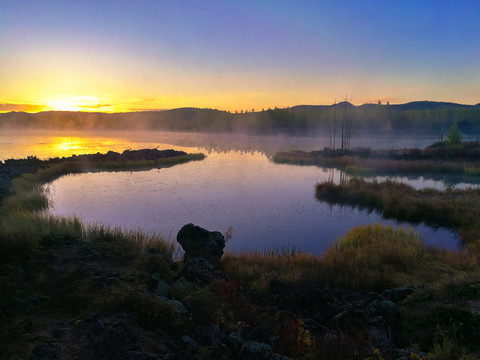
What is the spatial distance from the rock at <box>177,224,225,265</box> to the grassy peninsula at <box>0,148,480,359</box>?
501mm

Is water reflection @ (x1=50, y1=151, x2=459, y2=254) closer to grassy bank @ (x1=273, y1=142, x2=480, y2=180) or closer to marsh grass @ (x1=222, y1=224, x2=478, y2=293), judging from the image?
marsh grass @ (x1=222, y1=224, x2=478, y2=293)

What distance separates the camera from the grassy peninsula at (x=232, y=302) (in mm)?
4773

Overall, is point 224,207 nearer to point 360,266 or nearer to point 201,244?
point 201,244

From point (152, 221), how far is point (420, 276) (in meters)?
12.6

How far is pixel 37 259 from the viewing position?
7527 mm

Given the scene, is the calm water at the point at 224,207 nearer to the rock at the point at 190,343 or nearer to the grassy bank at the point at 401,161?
the grassy bank at the point at 401,161

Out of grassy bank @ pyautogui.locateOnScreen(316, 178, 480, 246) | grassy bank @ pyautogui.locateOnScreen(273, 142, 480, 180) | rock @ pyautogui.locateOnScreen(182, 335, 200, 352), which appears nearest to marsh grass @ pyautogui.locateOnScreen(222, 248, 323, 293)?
rock @ pyautogui.locateOnScreen(182, 335, 200, 352)

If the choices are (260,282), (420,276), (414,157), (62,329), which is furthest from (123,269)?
(414,157)

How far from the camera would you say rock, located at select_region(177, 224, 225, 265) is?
10.2 m

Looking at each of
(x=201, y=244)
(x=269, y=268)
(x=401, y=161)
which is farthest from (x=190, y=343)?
(x=401, y=161)

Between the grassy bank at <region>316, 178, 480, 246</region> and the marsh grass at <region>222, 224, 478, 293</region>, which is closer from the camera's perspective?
the marsh grass at <region>222, 224, 478, 293</region>

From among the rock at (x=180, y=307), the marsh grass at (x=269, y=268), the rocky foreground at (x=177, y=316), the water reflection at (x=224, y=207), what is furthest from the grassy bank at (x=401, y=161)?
the rock at (x=180, y=307)

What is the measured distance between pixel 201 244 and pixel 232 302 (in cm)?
354

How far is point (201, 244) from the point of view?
1041 cm
